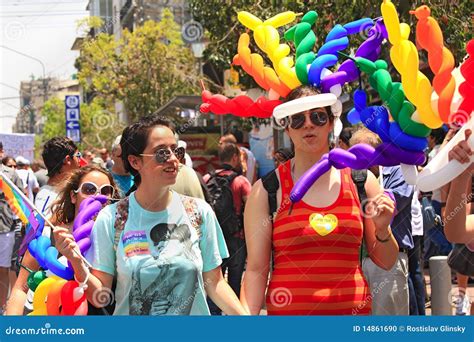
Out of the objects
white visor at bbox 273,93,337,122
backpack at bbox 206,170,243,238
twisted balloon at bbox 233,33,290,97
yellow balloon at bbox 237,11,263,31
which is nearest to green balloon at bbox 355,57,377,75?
white visor at bbox 273,93,337,122

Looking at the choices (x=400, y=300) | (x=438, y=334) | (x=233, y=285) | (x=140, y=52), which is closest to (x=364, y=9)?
(x=233, y=285)

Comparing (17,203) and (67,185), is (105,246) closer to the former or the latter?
(17,203)

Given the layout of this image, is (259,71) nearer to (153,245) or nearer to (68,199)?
(153,245)

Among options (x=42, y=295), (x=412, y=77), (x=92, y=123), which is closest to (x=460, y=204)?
(x=412, y=77)

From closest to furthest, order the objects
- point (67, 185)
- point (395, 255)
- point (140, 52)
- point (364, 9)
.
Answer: point (395, 255) < point (67, 185) < point (364, 9) < point (140, 52)

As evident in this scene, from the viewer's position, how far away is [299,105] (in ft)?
12.8

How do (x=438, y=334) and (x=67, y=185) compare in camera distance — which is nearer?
(x=438, y=334)

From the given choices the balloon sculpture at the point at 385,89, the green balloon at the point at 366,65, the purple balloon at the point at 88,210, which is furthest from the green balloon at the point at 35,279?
the green balloon at the point at 366,65

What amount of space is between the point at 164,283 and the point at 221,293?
255 millimetres

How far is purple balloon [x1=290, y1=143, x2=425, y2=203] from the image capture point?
12.5ft

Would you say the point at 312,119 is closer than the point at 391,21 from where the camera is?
No

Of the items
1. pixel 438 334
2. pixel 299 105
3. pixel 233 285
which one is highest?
pixel 299 105

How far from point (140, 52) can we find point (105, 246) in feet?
96.7

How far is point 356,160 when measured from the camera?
3830 mm
